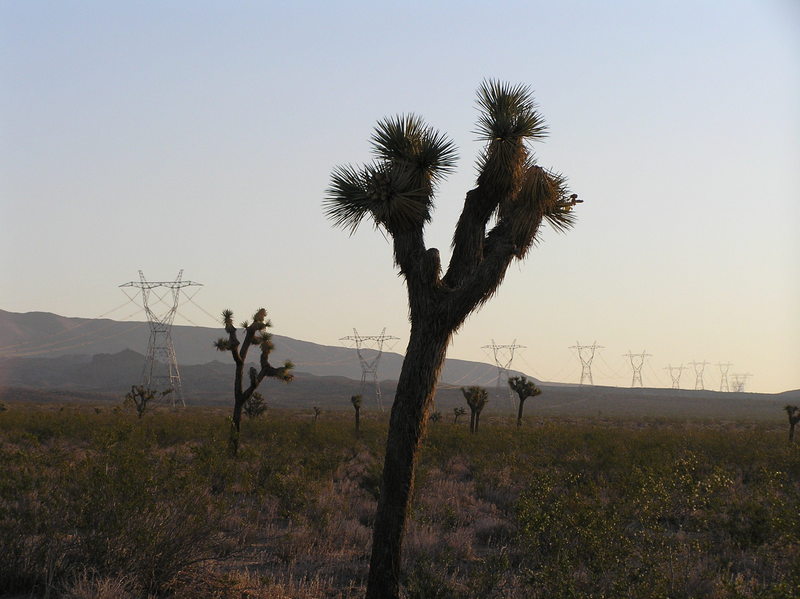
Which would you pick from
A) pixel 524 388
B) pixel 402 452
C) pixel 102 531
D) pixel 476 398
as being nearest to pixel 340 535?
pixel 402 452

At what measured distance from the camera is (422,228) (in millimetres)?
9594

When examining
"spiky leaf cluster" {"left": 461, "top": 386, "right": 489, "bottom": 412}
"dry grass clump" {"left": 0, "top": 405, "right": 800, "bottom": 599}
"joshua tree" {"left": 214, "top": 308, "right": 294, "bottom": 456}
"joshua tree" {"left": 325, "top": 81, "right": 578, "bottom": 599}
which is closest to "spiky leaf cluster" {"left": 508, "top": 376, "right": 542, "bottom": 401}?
"spiky leaf cluster" {"left": 461, "top": 386, "right": 489, "bottom": 412}

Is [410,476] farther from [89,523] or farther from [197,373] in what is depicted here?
[197,373]

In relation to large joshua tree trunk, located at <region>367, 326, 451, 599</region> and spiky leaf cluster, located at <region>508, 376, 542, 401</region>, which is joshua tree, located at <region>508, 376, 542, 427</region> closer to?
spiky leaf cluster, located at <region>508, 376, 542, 401</region>

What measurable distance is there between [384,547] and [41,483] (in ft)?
16.9

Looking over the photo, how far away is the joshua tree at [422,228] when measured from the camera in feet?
27.5

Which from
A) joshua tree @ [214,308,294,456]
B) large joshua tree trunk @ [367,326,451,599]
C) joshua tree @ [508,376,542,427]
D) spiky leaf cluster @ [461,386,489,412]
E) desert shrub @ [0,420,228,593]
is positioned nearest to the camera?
desert shrub @ [0,420,228,593]

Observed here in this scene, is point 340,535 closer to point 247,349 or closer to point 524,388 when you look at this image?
point 247,349

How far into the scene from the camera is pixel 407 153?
1016 centimetres

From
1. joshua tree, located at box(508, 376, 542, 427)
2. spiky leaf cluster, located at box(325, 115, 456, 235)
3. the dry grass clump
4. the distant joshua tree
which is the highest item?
spiky leaf cluster, located at box(325, 115, 456, 235)

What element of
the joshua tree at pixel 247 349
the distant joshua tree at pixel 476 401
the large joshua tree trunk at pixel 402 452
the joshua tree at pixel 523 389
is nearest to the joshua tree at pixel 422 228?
the large joshua tree trunk at pixel 402 452

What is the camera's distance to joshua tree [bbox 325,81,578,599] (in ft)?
27.5

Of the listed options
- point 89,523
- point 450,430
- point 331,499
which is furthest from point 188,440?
point 89,523

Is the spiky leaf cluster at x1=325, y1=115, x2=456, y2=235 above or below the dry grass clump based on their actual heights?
above
